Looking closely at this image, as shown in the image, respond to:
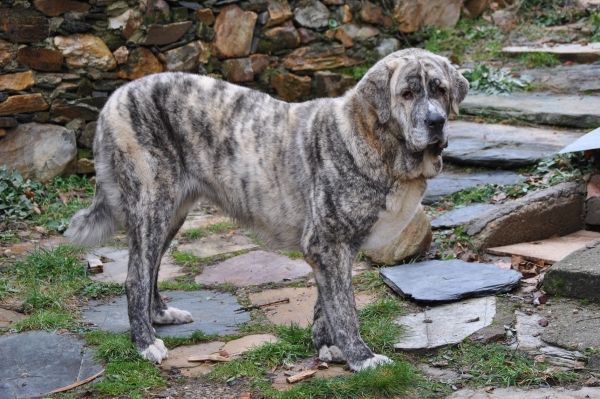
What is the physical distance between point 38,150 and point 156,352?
3.79m

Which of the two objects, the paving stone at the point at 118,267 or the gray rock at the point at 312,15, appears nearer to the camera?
the paving stone at the point at 118,267

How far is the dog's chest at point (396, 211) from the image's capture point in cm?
419

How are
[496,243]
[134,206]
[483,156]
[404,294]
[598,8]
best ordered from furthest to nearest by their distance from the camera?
[598,8] → [483,156] → [496,243] → [404,294] → [134,206]

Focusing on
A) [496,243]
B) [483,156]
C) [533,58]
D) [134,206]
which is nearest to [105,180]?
[134,206]

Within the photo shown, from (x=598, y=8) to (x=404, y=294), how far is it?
639 cm

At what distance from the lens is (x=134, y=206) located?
450 cm

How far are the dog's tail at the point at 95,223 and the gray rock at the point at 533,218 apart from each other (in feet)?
8.73

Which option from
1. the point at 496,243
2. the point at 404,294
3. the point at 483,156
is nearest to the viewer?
the point at 404,294

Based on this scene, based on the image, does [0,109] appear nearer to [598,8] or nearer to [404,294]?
[404,294]

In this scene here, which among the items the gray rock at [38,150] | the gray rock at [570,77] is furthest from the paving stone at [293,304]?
the gray rock at [570,77]

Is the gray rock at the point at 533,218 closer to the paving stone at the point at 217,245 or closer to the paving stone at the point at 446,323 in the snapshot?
the paving stone at the point at 446,323

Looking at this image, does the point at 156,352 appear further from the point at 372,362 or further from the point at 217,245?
the point at 217,245

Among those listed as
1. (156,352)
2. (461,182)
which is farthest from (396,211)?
(461,182)

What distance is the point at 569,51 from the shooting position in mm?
8547
